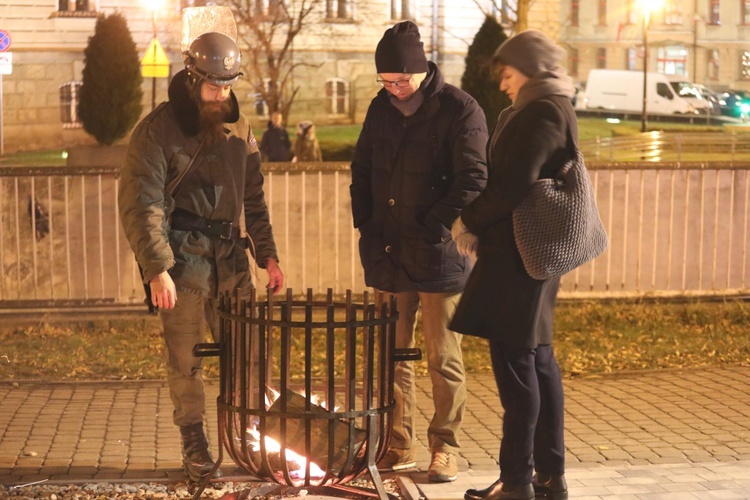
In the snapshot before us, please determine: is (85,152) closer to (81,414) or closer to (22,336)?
(22,336)

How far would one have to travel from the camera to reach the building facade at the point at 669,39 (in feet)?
196

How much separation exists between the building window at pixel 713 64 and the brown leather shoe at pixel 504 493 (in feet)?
190

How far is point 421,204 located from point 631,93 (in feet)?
141

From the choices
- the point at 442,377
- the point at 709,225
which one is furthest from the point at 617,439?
the point at 709,225

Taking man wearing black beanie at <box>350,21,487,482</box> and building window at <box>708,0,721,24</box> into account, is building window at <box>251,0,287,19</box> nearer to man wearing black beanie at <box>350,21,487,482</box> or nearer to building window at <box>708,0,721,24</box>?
man wearing black beanie at <box>350,21,487,482</box>

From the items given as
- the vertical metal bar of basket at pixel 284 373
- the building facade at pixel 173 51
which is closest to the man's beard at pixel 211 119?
the vertical metal bar of basket at pixel 284 373

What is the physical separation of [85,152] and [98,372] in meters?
4.13

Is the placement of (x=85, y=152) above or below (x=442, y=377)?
above

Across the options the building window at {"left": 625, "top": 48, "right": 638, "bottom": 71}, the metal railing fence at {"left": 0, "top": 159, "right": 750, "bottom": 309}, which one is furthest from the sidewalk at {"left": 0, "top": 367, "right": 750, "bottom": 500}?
the building window at {"left": 625, "top": 48, "right": 638, "bottom": 71}

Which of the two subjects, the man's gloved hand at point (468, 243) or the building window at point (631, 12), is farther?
the building window at point (631, 12)

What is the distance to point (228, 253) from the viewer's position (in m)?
5.59

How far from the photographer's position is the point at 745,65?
56.9 meters

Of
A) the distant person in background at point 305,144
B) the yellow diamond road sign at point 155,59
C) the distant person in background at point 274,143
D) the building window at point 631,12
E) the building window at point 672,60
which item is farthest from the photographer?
the building window at point 631,12

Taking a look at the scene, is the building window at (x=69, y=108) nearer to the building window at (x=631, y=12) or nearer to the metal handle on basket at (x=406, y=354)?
the metal handle on basket at (x=406, y=354)
